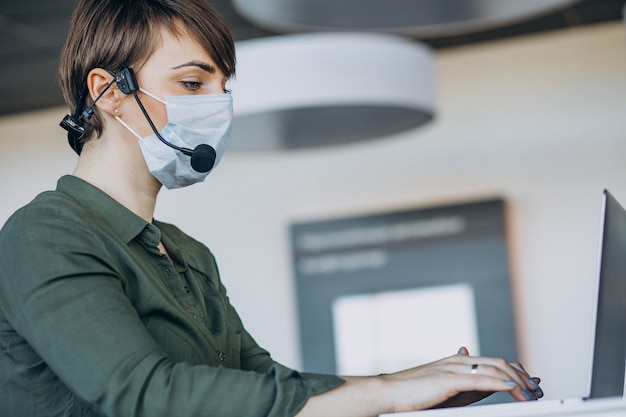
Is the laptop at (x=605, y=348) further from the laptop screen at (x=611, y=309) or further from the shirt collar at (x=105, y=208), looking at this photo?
the shirt collar at (x=105, y=208)

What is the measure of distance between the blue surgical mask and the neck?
0.09ft

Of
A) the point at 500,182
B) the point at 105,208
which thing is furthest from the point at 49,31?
the point at 105,208

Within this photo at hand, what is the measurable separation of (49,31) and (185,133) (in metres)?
4.71

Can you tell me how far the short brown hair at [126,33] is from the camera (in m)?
1.80

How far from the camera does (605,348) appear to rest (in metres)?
1.51

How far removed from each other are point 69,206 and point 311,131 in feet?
14.1

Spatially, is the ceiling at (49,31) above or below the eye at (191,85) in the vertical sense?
above

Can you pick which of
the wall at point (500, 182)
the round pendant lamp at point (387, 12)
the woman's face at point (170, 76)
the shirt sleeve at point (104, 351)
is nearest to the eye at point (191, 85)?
the woman's face at point (170, 76)

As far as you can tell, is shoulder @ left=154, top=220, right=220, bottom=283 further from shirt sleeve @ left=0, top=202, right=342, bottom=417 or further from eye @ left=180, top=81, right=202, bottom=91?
shirt sleeve @ left=0, top=202, right=342, bottom=417

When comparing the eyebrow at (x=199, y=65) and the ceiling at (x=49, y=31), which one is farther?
the ceiling at (x=49, y=31)

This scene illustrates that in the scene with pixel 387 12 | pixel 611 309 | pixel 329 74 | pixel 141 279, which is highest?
pixel 387 12

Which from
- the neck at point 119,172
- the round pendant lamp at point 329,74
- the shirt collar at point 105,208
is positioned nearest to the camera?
the shirt collar at point 105,208

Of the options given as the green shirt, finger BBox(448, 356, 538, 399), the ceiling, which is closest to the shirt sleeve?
the green shirt

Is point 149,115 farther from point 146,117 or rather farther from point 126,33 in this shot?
point 126,33
